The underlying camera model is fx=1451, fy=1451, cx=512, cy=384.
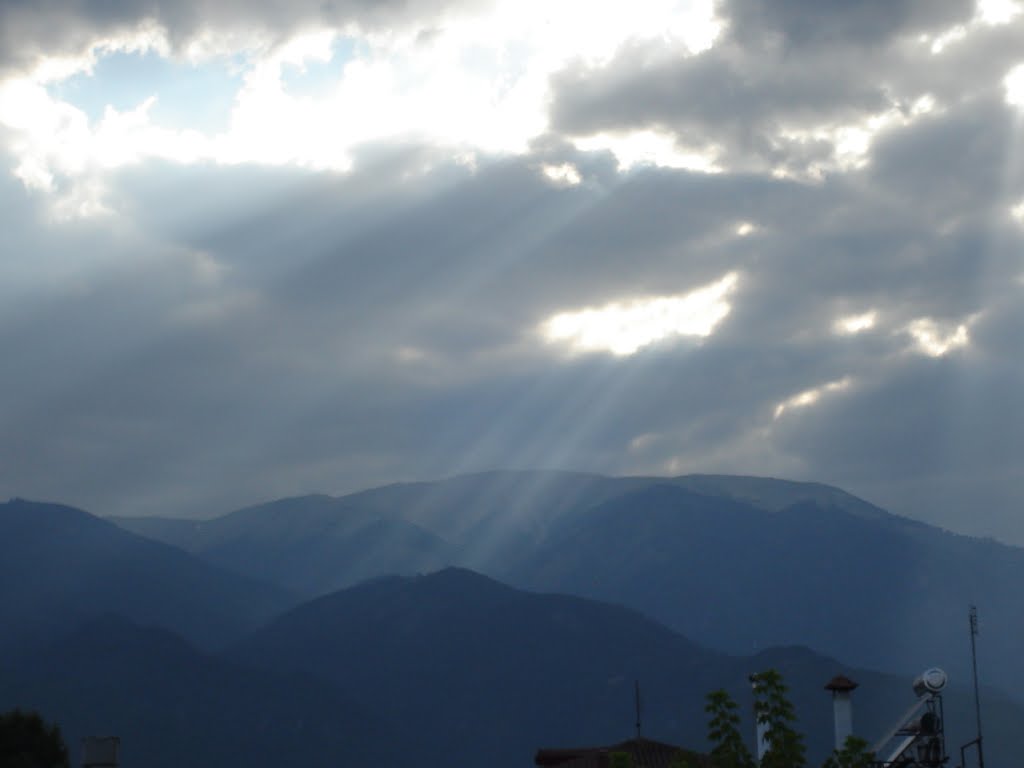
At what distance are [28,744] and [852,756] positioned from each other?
50.9m

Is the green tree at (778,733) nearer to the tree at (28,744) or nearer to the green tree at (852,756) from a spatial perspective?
the green tree at (852,756)

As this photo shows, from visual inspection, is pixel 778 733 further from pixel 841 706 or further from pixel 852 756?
pixel 841 706

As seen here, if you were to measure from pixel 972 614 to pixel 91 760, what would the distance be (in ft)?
75.2

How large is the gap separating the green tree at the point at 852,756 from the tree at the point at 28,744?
161 feet

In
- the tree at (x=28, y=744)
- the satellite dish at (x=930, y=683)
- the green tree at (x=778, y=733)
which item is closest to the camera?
the green tree at (x=778, y=733)

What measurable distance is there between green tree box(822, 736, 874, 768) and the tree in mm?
48984

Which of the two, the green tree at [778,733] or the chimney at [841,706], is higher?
the chimney at [841,706]

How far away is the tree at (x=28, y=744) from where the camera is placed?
67.1m

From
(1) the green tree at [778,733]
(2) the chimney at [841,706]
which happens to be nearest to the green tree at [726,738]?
(1) the green tree at [778,733]

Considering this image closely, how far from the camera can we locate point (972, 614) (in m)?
38.7

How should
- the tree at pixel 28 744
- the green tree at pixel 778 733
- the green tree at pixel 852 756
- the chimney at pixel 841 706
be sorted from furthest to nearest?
the tree at pixel 28 744
the chimney at pixel 841 706
the green tree at pixel 852 756
the green tree at pixel 778 733

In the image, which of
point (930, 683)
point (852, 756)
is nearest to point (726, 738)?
point (852, 756)

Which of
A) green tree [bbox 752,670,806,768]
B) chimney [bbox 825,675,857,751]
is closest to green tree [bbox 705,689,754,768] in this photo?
green tree [bbox 752,670,806,768]

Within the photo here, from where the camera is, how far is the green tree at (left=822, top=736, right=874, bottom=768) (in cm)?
2745
